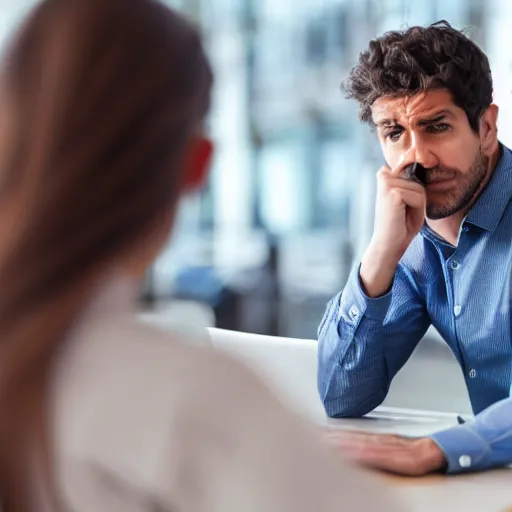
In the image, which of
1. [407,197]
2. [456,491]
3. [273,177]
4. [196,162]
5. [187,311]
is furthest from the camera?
[273,177]

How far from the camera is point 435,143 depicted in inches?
51.6

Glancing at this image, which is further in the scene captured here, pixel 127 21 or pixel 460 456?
pixel 460 456

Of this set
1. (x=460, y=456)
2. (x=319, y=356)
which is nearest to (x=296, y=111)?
(x=319, y=356)

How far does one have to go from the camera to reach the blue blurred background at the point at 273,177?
2.32 meters

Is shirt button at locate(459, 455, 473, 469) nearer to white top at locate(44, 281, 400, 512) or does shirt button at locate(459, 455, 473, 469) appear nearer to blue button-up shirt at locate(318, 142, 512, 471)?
blue button-up shirt at locate(318, 142, 512, 471)

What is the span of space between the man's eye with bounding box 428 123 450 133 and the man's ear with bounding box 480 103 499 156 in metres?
0.07

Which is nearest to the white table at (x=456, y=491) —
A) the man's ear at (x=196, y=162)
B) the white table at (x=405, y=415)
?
the white table at (x=405, y=415)

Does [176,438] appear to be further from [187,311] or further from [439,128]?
[187,311]

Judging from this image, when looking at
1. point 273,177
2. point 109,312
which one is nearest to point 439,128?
point 109,312

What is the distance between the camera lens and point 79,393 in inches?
19.9

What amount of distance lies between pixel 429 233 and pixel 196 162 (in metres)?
0.82

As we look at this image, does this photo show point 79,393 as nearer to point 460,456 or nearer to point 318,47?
point 460,456

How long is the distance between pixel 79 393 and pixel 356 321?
85 centimetres

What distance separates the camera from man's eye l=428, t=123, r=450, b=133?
4.27ft
